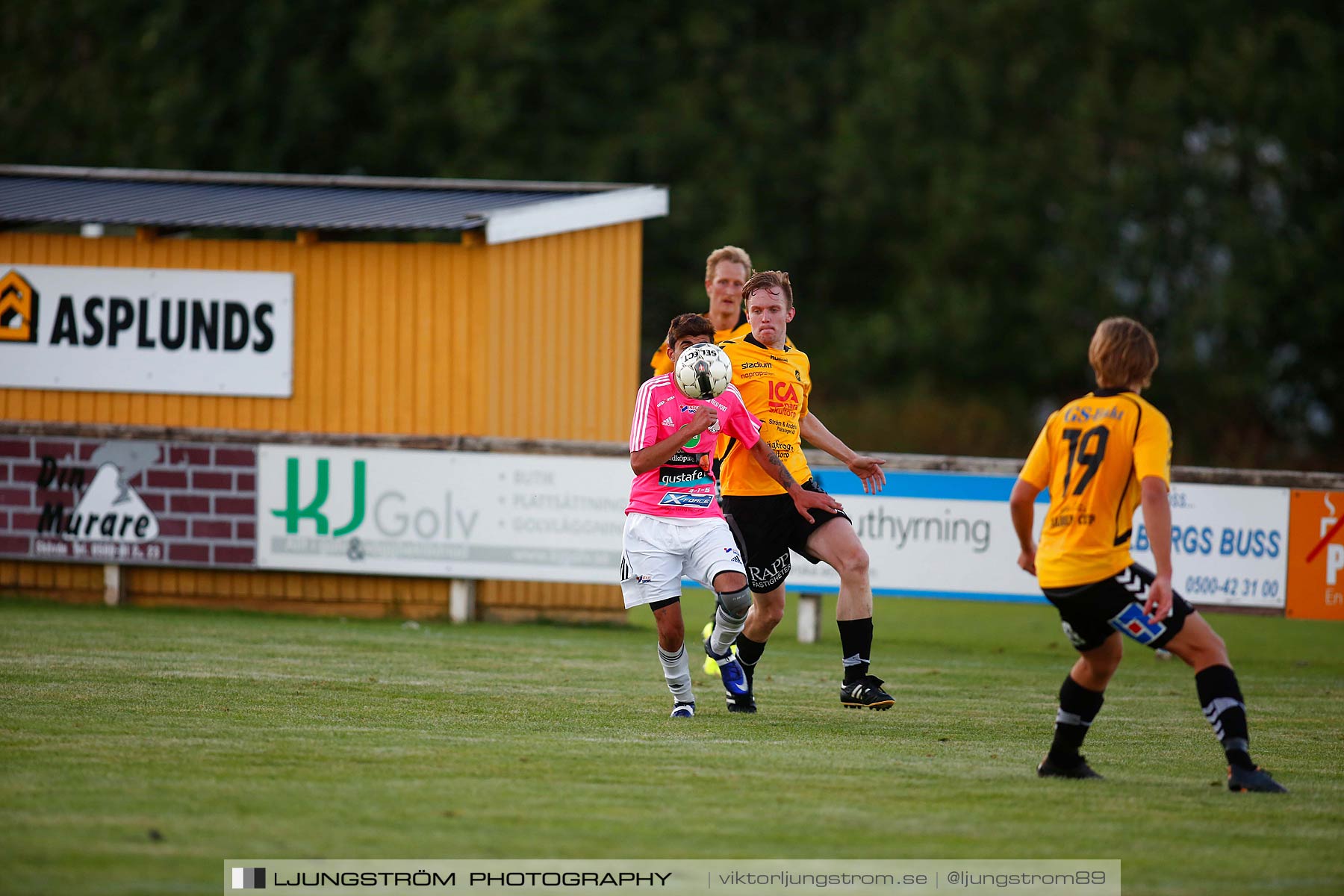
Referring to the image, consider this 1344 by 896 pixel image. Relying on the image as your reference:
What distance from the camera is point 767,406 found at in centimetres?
836

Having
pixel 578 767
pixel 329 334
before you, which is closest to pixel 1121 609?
pixel 578 767

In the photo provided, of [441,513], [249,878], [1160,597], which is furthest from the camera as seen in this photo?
[441,513]

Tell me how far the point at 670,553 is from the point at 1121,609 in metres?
2.46

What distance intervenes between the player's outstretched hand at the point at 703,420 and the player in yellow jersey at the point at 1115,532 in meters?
1.62

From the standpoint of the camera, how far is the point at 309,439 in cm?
1338

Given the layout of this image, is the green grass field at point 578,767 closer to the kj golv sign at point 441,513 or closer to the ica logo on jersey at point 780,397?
the ica logo on jersey at point 780,397

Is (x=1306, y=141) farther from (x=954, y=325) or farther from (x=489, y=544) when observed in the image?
(x=489, y=544)

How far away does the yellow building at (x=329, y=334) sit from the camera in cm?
1379

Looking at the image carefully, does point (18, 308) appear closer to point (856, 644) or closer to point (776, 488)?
point (776, 488)

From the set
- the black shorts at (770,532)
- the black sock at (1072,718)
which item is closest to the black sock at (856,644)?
the black shorts at (770,532)

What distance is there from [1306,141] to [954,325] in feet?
24.5

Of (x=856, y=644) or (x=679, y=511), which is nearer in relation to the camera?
(x=679, y=511)

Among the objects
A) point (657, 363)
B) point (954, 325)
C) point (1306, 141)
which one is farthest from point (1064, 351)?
point (657, 363)

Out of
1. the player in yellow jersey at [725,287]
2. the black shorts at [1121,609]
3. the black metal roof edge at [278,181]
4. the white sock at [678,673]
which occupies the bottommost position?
the white sock at [678,673]
